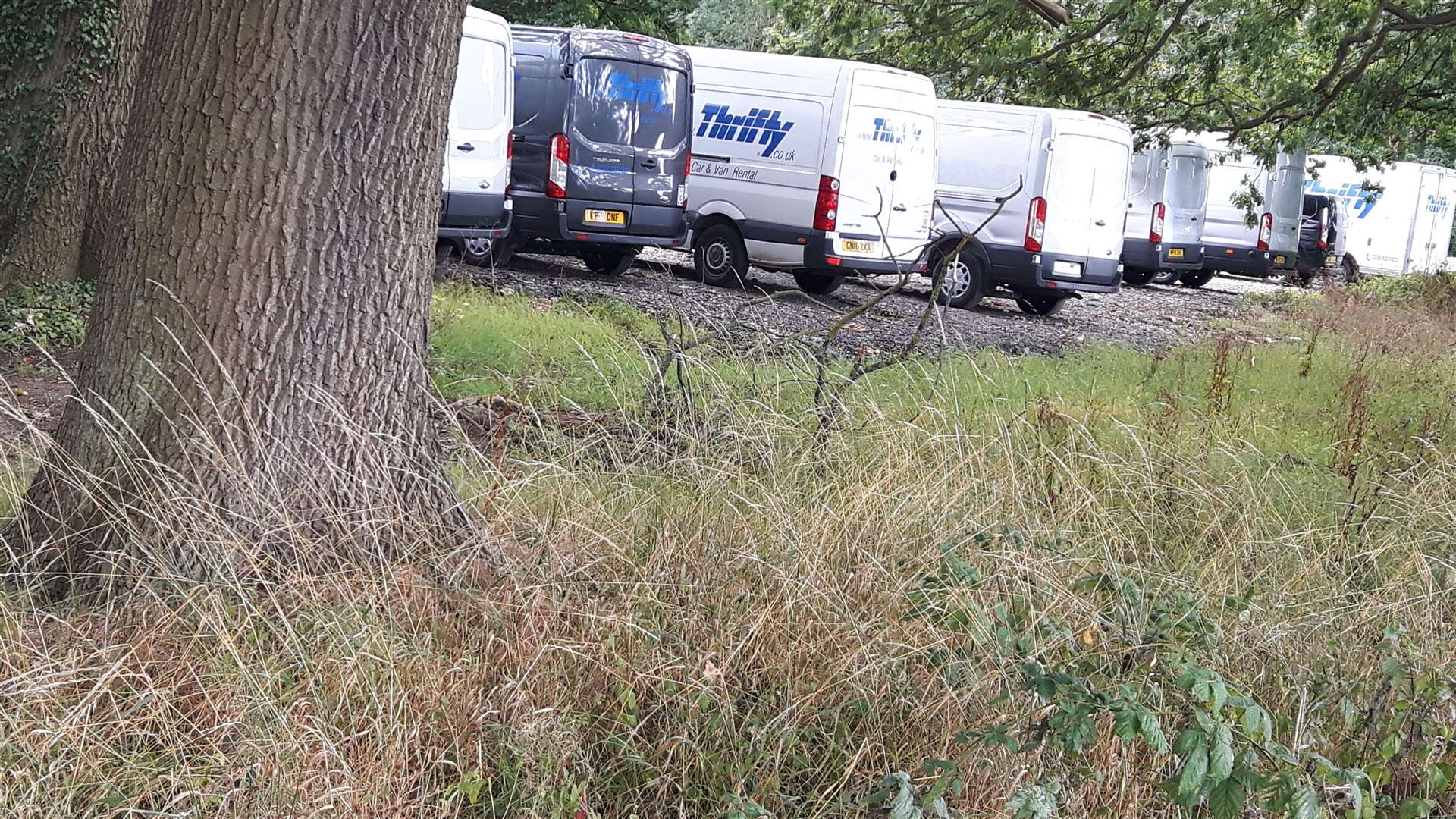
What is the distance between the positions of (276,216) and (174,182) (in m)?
0.29

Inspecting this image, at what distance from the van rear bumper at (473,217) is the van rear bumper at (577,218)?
0.72 meters

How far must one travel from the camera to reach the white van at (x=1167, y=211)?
20750 millimetres

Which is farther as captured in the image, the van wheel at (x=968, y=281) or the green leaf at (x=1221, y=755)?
the van wheel at (x=968, y=281)

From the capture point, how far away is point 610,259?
1461 cm

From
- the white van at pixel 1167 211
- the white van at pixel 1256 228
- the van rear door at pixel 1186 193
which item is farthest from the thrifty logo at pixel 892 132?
the white van at pixel 1256 228

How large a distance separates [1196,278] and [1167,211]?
2963 millimetres

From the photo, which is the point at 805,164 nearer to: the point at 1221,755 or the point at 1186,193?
the point at 1186,193

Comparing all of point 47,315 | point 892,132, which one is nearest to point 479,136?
point 892,132

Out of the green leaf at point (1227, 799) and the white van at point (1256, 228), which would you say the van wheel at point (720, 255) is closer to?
the white van at point (1256, 228)

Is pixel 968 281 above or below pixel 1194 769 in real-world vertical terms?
above

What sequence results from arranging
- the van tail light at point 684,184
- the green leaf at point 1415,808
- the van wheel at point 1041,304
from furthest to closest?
1. the van wheel at point 1041,304
2. the van tail light at point 684,184
3. the green leaf at point 1415,808

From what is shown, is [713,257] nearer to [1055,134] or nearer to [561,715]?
[1055,134]

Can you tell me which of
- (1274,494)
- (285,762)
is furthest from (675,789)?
(1274,494)

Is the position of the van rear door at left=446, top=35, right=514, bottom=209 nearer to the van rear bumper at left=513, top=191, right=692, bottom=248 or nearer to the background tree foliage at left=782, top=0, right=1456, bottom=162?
the van rear bumper at left=513, top=191, right=692, bottom=248
